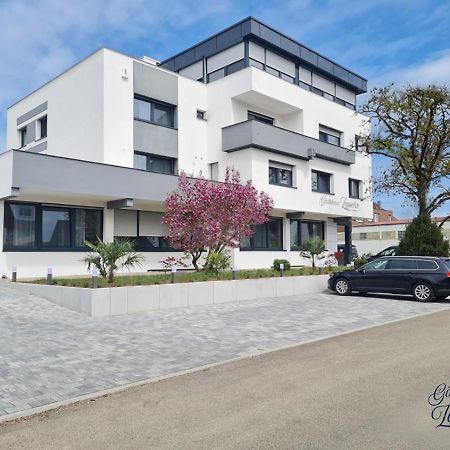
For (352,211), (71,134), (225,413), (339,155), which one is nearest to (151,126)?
(71,134)

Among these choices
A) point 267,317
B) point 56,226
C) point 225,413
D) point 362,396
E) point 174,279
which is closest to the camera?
point 225,413

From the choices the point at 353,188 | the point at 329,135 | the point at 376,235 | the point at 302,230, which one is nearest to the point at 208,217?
the point at 302,230

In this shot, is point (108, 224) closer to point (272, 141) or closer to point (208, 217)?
point (208, 217)

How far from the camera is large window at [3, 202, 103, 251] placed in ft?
58.6

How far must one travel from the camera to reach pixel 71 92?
22.5 meters

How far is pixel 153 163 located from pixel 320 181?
11.1 m

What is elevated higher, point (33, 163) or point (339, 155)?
point (339, 155)

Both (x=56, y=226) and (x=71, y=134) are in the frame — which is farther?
(x=71, y=134)

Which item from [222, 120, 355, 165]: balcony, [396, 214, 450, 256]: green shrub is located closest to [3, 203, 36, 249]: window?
[222, 120, 355, 165]: balcony

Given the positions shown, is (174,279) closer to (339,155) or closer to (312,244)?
(312,244)

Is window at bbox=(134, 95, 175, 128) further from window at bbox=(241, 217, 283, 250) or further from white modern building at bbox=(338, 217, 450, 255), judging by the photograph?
white modern building at bbox=(338, 217, 450, 255)

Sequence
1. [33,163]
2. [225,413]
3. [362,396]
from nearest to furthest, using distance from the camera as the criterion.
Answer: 1. [225,413]
2. [362,396]
3. [33,163]

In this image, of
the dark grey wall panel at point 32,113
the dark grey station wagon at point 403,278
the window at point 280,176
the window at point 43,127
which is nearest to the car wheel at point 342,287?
the dark grey station wagon at point 403,278

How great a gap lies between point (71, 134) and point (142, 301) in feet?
40.9
